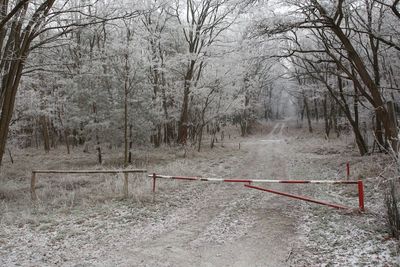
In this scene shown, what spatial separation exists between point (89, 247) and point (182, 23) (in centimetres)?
2023

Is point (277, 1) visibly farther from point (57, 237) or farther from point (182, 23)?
point (182, 23)

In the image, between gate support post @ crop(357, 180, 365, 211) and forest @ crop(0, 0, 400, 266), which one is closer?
gate support post @ crop(357, 180, 365, 211)

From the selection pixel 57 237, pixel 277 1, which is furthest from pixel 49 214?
pixel 277 1

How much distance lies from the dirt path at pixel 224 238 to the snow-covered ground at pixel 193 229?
2cm

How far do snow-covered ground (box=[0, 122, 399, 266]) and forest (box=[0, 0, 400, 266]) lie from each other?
45 centimetres

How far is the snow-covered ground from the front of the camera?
4.77m

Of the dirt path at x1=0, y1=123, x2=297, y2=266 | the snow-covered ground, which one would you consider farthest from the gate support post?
the dirt path at x1=0, y1=123, x2=297, y2=266

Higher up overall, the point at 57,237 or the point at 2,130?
the point at 2,130

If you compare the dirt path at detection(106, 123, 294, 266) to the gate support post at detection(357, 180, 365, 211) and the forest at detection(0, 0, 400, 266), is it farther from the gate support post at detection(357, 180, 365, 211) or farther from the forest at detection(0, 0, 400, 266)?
the gate support post at detection(357, 180, 365, 211)

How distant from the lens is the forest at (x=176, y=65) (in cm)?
914

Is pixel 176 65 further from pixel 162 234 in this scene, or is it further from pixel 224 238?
pixel 224 238

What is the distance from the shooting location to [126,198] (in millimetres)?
8562

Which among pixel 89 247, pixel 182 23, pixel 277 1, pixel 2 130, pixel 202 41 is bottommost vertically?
pixel 89 247

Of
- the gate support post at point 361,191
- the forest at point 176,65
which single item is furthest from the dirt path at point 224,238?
the gate support post at point 361,191
